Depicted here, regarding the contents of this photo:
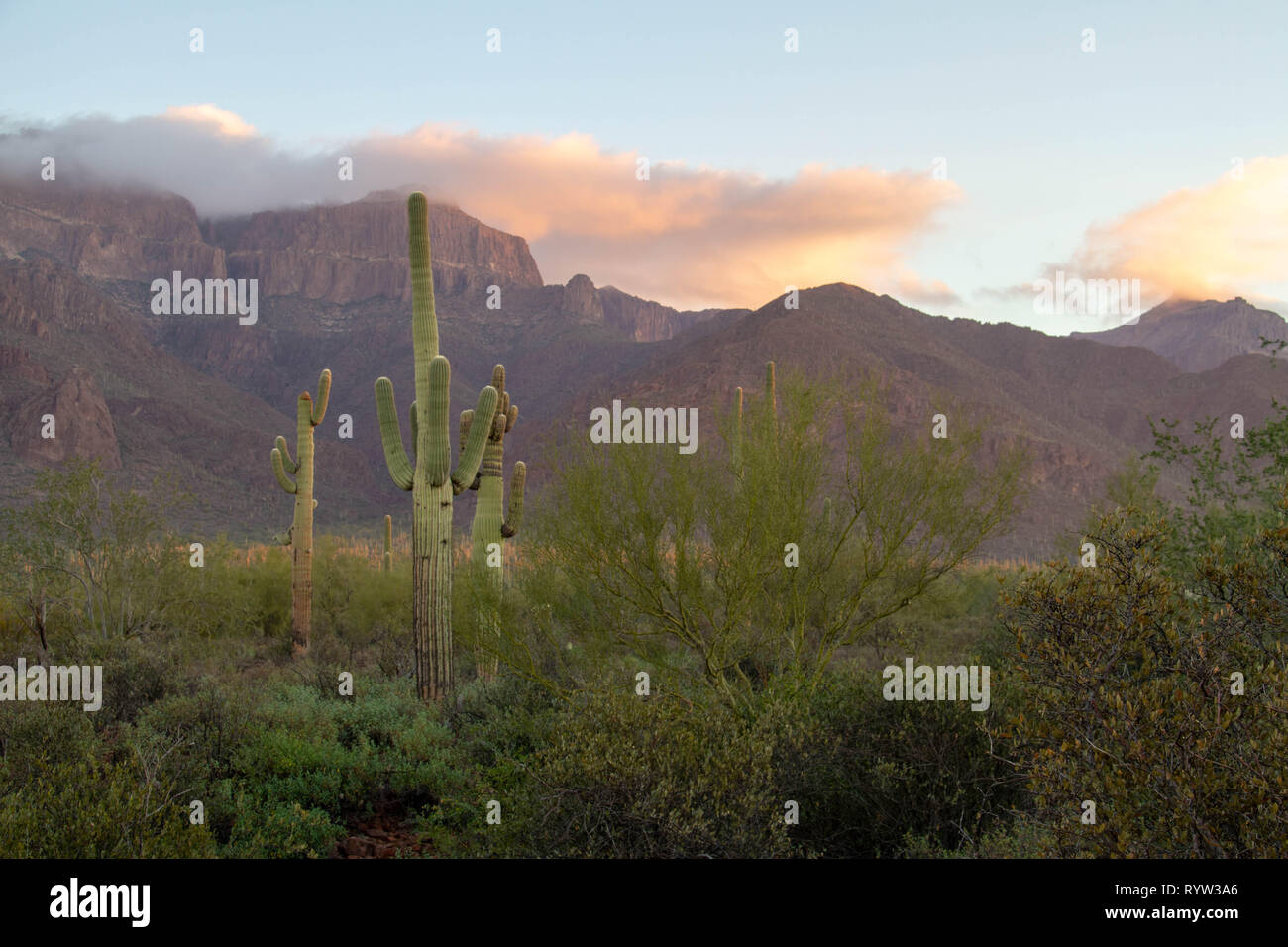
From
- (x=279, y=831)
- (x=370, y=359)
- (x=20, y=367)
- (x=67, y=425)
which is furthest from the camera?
(x=370, y=359)

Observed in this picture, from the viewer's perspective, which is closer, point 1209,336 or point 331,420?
point 331,420

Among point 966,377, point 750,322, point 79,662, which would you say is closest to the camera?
point 79,662

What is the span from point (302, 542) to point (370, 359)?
90937 millimetres

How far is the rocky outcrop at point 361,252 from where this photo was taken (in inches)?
4973

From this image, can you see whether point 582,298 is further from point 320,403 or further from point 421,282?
point 421,282

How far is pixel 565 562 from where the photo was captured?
9.26m

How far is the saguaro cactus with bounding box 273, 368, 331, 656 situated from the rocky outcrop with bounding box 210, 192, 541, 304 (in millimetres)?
109251

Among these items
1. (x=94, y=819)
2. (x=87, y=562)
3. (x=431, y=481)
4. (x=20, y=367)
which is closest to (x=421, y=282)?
(x=431, y=481)

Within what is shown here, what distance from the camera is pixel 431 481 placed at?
11.5 metres

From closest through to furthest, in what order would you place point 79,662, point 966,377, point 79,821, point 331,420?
point 79,821 < point 79,662 < point 966,377 < point 331,420

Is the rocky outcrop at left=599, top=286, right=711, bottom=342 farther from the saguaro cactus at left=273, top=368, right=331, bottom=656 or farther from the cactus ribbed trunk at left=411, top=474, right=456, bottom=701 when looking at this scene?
the cactus ribbed trunk at left=411, top=474, right=456, bottom=701
